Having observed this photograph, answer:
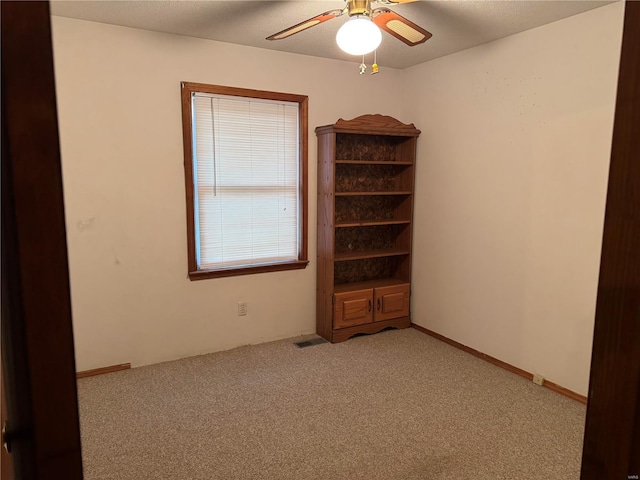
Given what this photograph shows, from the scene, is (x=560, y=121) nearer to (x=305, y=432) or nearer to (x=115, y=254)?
(x=305, y=432)

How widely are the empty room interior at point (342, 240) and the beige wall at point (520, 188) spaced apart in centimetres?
2

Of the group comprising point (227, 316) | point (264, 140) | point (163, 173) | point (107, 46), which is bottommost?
point (227, 316)

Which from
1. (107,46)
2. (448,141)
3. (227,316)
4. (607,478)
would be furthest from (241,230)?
(607,478)

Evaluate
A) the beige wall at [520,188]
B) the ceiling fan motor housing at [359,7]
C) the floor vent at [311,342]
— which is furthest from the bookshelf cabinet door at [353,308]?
the ceiling fan motor housing at [359,7]

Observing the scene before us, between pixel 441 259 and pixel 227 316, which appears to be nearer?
pixel 227 316

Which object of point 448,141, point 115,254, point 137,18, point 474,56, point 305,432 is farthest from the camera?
point 448,141

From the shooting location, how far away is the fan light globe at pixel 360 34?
84.9 inches

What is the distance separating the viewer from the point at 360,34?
217cm

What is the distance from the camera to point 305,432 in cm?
255

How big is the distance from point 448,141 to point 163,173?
235 cm

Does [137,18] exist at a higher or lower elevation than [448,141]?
higher

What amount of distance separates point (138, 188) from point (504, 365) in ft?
10.1

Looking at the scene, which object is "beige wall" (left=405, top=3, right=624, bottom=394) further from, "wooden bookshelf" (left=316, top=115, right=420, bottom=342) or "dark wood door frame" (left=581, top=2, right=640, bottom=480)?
"dark wood door frame" (left=581, top=2, right=640, bottom=480)

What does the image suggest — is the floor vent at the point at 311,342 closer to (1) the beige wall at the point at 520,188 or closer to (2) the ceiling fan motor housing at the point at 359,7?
(1) the beige wall at the point at 520,188
